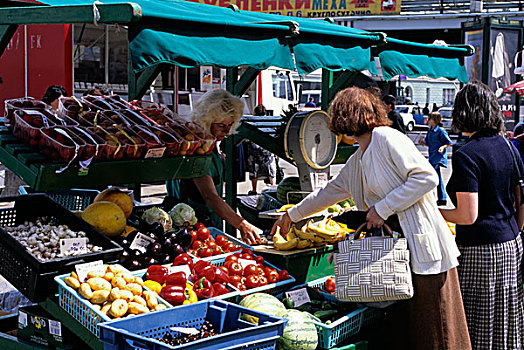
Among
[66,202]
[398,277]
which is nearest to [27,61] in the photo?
[66,202]

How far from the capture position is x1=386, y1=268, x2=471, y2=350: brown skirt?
3.56 meters

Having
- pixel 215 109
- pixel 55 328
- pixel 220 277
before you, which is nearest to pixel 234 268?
pixel 220 277

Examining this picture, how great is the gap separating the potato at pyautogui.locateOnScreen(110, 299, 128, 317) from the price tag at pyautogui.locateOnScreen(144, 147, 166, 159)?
3.58 feet

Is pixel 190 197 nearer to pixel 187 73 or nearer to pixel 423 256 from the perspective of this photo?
pixel 423 256

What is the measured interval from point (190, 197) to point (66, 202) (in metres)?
1.06

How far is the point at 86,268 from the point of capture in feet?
11.4

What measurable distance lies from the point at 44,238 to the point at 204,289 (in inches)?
39.3

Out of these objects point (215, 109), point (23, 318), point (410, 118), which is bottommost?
point (410, 118)

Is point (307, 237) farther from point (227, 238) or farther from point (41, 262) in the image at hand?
point (41, 262)

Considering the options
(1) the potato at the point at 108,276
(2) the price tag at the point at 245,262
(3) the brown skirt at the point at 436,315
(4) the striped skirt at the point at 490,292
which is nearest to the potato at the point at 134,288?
(1) the potato at the point at 108,276

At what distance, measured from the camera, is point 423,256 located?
138 inches

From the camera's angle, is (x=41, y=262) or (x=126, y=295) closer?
(x=126, y=295)

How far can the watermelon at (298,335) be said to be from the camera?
3384mm

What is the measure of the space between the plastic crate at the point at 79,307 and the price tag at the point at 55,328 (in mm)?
146
